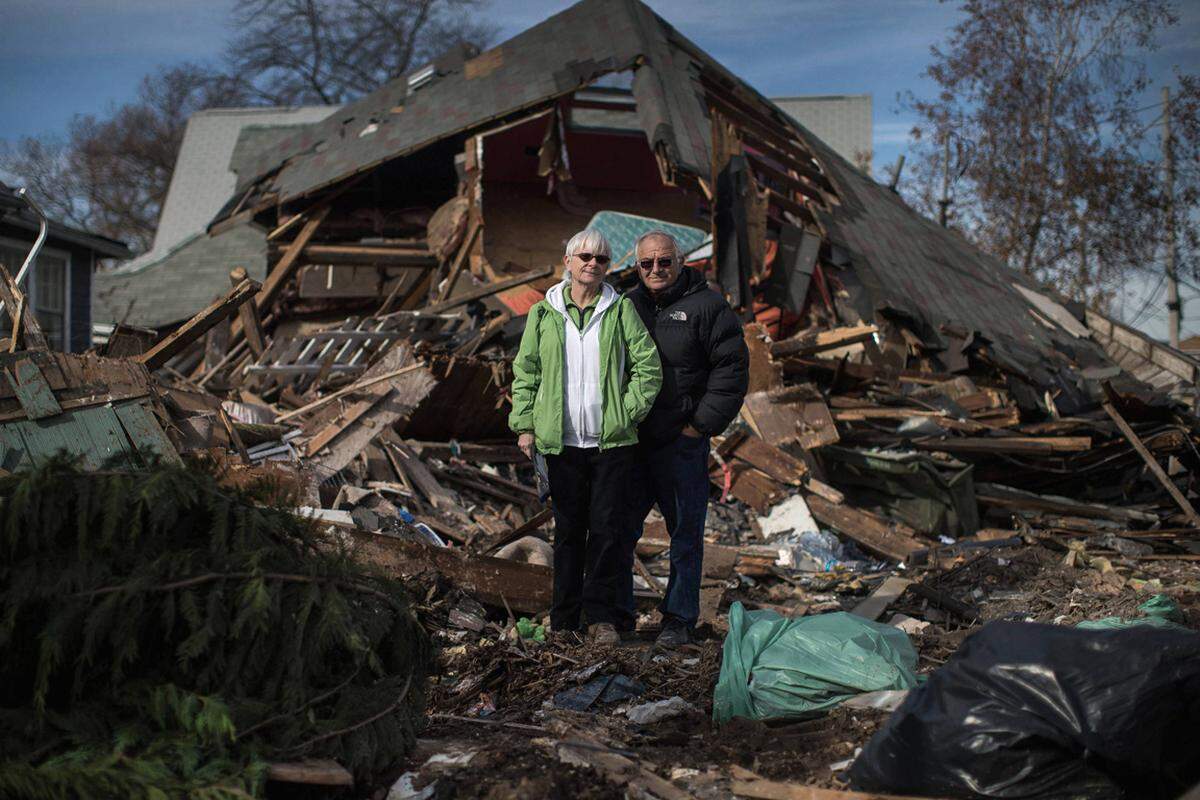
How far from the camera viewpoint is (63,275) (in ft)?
53.7

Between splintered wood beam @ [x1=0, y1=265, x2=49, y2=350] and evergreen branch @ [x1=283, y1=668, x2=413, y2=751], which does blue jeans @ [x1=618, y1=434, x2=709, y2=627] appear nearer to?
evergreen branch @ [x1=283, y1=668, x2=413, y2=751]

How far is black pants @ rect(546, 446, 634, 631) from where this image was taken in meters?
5.08

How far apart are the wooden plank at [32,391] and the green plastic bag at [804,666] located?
360 centimetres

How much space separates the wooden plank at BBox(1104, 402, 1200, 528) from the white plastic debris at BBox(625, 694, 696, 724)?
681 centimetres

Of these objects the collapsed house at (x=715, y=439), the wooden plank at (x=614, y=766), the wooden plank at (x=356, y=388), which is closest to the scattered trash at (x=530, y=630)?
the collapsed house at (x=715, y=439)

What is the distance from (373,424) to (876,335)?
667cm

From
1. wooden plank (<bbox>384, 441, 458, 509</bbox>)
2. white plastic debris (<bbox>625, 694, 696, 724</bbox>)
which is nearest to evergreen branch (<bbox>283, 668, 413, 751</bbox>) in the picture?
white plastic debris (<bbox>625, 694, 696, 724</bbox>)

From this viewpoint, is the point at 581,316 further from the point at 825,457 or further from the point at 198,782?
the point at 825,457

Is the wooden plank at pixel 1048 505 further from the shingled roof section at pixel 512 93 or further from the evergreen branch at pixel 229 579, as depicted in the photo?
the evergreen branch at pixel 229 579

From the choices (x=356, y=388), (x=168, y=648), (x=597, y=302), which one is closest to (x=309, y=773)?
(x=168, y=648)

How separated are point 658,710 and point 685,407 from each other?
1.52m

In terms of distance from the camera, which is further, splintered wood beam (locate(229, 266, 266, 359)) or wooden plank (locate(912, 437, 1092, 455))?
splintered wood beam (locate(229, 266, 266, 359))

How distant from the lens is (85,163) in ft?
125

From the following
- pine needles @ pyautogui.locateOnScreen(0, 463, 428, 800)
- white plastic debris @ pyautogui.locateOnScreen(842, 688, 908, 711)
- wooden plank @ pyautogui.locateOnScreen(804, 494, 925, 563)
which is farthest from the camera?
wooden plank @ pyautogui.locateOnScreen(804, 494, 925, 563)
